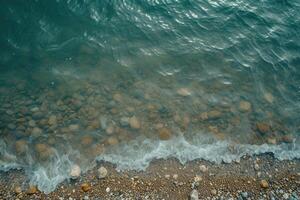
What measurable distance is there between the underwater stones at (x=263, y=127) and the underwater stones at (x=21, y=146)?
6672 millimetres

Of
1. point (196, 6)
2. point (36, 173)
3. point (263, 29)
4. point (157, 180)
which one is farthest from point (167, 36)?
point (36, 173)

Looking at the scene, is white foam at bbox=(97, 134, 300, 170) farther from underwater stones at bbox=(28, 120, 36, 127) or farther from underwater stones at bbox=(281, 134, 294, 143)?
underwater stones at bbox=(28, 120, 36, 127)

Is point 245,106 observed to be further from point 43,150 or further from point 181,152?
point 43,150

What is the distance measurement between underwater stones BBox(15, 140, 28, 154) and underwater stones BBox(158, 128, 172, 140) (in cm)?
356

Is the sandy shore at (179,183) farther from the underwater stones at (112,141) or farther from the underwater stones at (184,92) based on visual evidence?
the underwater stones at (184,92)

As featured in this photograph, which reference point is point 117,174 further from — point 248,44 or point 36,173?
point 248,44

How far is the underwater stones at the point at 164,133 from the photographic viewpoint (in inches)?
311

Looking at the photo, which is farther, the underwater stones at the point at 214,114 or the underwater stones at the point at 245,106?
the underwater stones at the point at 245,106

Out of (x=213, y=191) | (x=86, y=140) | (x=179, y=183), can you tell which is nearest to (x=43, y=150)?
(x=86, y=140)

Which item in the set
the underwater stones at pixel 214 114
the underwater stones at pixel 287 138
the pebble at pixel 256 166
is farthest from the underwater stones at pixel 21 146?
the underwater stones at pixel 287 138

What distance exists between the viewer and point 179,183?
6898 millimetres

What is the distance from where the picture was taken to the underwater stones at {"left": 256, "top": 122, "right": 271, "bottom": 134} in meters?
8.59

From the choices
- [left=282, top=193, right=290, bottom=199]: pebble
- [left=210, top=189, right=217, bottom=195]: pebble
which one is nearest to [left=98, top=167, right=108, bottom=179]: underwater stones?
[left=210, top=189, right=217, bottom=195]: pebble

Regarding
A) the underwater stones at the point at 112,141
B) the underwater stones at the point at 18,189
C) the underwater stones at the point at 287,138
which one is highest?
the underwater stones at the point at 287,138
